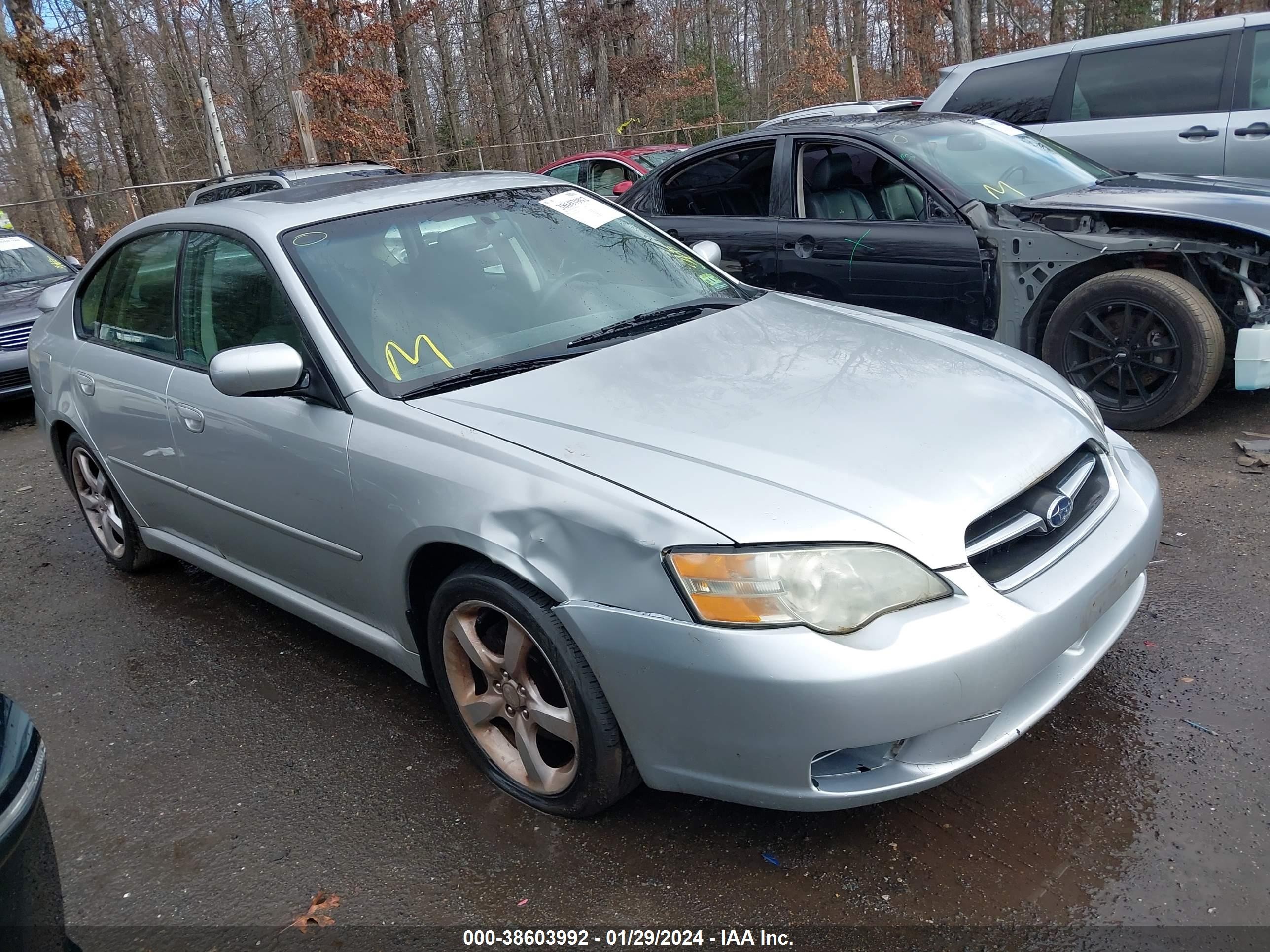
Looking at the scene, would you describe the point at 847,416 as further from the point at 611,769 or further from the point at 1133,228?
the point at 1133,228

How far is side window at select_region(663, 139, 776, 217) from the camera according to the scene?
5.78m

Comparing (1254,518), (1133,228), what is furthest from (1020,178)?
(1254,518)

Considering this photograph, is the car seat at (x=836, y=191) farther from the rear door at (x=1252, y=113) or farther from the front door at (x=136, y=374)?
the front door at (x=136, y=374)

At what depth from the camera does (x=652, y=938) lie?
2.23 metres

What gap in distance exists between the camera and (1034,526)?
2361 millimetres

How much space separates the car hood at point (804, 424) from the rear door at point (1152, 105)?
4.72 metres

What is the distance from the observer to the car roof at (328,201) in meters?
3.29

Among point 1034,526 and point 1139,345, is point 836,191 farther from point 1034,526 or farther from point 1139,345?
point 1034,526

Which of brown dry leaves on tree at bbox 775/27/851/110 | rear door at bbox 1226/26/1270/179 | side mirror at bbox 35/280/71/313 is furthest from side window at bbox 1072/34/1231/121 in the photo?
brown dry leaves on tree at bbox 775/27/851/110

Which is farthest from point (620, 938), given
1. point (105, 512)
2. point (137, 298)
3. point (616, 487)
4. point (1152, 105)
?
point (1152, 105)

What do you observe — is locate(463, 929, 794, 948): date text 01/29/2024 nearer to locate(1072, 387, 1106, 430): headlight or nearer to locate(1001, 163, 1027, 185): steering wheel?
locate(1072, 387, 1106, 430): headlight

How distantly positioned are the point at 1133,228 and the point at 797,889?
3.85 metres

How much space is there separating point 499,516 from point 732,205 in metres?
4.03

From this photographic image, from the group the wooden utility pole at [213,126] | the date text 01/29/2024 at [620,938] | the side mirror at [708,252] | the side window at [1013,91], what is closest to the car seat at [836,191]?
the side mirror at [708,252]
